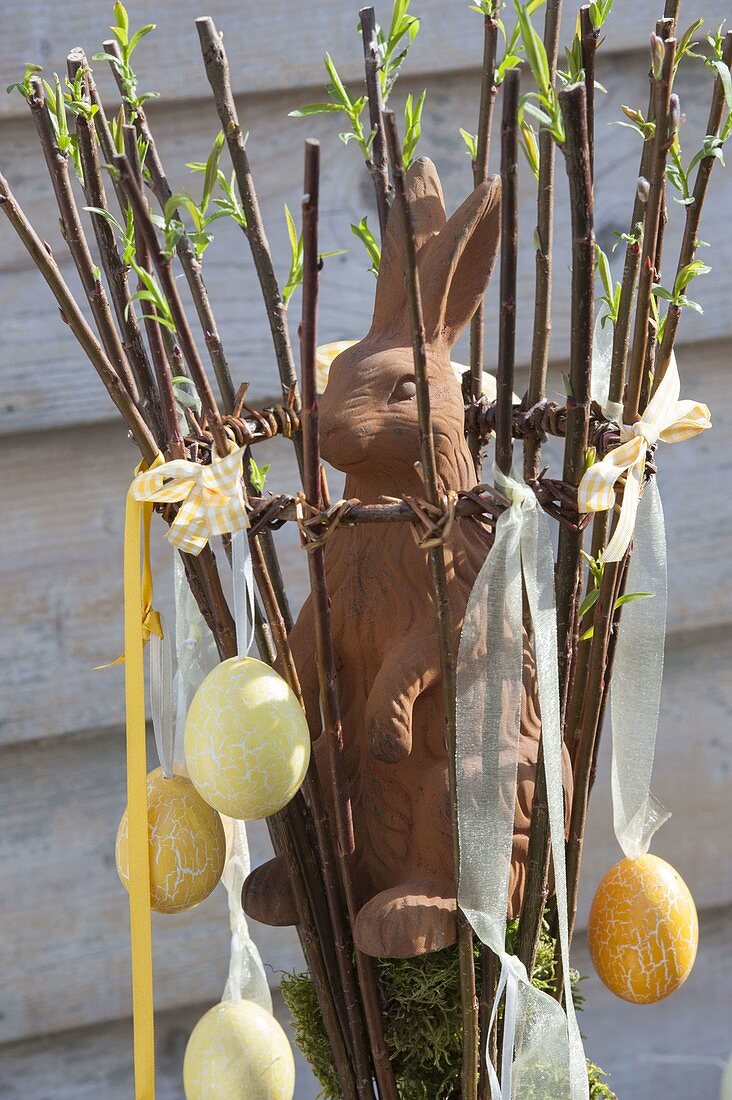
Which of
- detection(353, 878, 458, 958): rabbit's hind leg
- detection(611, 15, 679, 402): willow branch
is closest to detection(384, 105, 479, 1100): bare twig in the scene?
detection(353, 878, 458, 958): rabbit's hind leg

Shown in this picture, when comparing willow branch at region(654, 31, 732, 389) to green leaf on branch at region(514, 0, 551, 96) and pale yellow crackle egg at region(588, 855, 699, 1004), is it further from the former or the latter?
pale yellow crackle egg at region(588, 855, 699, 1004)

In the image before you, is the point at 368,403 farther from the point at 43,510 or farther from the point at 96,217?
the point at 43,510

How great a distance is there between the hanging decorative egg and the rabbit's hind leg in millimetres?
68

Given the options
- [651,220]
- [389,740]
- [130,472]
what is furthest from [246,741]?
[130,472]

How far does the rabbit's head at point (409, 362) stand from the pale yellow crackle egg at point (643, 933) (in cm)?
23

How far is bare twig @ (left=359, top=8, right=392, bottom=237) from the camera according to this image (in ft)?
1.93

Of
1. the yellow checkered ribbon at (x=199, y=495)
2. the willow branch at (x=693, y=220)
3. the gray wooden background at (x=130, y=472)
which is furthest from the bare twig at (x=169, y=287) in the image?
the gray wooden background at (x=130, y=472)

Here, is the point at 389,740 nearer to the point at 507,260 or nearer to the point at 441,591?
the point at 441,591

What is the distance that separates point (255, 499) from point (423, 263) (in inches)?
6.0

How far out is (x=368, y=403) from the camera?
54cm

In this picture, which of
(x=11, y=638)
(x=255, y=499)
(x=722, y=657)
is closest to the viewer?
(x=255, y=499)

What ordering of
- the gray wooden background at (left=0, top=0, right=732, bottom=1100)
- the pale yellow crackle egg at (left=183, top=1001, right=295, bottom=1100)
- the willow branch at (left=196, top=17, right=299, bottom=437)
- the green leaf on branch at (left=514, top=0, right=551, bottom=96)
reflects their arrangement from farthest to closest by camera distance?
the gray wooden background at (left=0, top=0, right=732, bottom=1100), the pale yellow crackle egg at (left=183, top=1001, right=295, bottom=1100), the willow branch at (left=196, top=17, right=299, bottom=437), the green leaf on branch at (left=514, top=0, right=551, bottom=96)

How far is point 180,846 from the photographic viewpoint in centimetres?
57

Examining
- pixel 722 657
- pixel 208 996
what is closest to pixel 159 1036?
pixel 208 996
